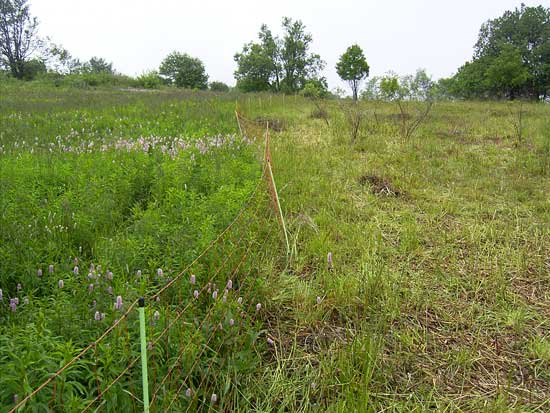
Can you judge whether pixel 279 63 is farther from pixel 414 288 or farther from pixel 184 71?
pixel 414 288

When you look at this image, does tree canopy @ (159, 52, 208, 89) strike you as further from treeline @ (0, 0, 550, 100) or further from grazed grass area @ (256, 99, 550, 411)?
grazed grass area @ (256, 99, 550, 411)

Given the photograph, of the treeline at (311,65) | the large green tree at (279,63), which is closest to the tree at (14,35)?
the treeline at (311,65)

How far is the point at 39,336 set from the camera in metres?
1.76

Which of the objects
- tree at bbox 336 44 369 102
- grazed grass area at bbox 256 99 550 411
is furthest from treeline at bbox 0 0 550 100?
grazed grass area at bbox 256 99 550 411

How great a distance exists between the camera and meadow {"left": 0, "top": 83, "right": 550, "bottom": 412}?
1.94 m

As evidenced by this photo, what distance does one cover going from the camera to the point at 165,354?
6.41ft

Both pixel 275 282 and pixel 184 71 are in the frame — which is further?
pixel 184 71

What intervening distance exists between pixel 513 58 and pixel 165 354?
34.1 metres

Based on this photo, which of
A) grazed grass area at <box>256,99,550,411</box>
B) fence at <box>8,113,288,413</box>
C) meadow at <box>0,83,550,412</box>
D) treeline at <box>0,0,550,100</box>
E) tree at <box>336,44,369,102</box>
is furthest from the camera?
tree at <box>336,44,369,102</box>

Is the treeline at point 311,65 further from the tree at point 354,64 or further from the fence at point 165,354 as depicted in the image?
the fence at point 165,354

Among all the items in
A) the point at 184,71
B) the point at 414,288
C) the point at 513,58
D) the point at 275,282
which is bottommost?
the point at 414,288

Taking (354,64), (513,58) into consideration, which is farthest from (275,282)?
(354,64)

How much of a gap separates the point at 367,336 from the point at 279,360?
1.89 feet

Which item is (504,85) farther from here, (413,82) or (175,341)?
(413,82)
